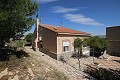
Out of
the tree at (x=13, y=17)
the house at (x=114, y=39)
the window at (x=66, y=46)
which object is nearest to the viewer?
the tree at (x=13, y=17)

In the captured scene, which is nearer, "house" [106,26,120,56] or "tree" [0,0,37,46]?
"tree" [0,0,37,46]

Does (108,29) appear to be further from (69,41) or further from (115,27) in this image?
(69,41)

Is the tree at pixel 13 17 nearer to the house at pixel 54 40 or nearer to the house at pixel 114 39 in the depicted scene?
the house at pixel 54 40

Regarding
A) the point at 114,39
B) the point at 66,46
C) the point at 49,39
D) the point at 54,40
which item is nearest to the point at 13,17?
the point at 54,40

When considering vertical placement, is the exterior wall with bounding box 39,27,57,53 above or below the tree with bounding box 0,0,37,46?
below

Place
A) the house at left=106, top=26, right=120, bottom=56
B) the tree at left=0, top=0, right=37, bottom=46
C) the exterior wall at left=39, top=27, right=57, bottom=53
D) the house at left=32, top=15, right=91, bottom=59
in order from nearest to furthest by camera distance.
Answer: the tree at left=0, top=0, right=37, bottom=46
the house at left=32, top=15, right=91, bottom=59
the exterior wall at left=39, top=27, right=57, bottom=53
the house at left=106, top=26, right=120, bottom=56

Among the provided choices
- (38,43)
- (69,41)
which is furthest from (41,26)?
(69,41)

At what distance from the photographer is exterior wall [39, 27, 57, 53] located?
25641mm

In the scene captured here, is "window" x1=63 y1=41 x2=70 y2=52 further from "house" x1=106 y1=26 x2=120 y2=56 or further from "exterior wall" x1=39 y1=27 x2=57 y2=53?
"house" x1=106 y1=26 x2=120 y2=56

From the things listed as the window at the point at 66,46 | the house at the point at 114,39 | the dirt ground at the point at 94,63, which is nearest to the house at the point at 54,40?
the window at the point at 66,46

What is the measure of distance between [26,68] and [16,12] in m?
5.85

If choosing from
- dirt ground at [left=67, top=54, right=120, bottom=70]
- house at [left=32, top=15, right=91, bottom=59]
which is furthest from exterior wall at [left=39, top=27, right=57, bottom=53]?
dirt ground at [left=67, top=54, right=120, bottom=70]

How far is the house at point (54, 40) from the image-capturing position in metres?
25.3

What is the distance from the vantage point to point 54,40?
25.6 metres
